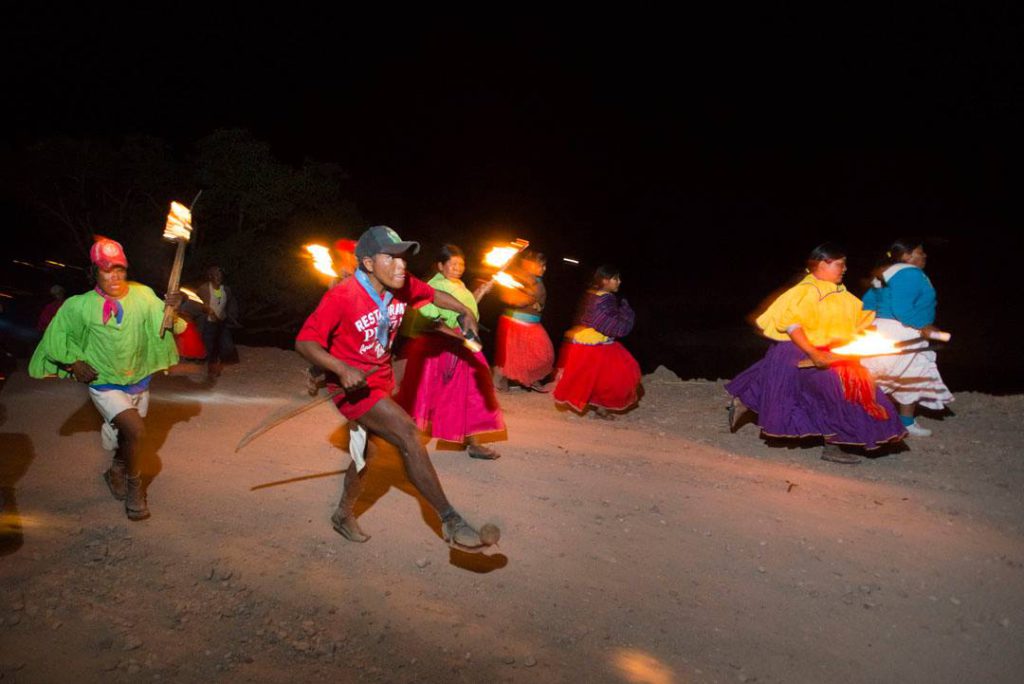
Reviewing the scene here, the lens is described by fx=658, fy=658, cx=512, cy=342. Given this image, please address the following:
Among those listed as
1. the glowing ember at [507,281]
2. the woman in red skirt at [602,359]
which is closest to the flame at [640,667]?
the woman in red skirt at [602,359]

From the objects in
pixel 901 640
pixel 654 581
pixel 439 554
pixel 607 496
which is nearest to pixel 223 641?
pixel 439 554

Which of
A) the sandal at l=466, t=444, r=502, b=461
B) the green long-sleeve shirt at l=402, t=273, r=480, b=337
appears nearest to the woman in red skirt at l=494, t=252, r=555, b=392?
the green long-sleeve shirt at l=402, t=273, r=480, b=337

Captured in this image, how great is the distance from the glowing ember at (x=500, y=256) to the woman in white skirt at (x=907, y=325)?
4.24m

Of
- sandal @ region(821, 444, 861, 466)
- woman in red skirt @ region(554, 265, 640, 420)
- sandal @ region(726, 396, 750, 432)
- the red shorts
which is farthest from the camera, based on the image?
woman in red skirt @ region(554, 265, 640, 420)

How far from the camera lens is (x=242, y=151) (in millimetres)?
15383

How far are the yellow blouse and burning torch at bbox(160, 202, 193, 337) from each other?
529 centimetres

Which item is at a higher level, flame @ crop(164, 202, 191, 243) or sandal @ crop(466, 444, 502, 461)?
flame @ crop(164, 202, 191, 243)

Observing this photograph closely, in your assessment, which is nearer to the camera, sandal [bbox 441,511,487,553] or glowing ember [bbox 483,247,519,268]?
sandal [bbox 441,511,487,553]

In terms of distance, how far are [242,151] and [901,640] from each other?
15766 mm

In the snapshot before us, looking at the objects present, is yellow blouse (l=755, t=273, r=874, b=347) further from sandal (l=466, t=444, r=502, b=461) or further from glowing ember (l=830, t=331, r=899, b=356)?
sandal (l=466, t=444, r=502, b=461)

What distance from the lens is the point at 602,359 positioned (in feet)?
28.2

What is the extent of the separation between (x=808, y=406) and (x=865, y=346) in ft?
2.80

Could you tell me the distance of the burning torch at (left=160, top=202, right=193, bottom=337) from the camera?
5.08m

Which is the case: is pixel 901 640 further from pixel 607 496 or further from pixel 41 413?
pixel 41 413
